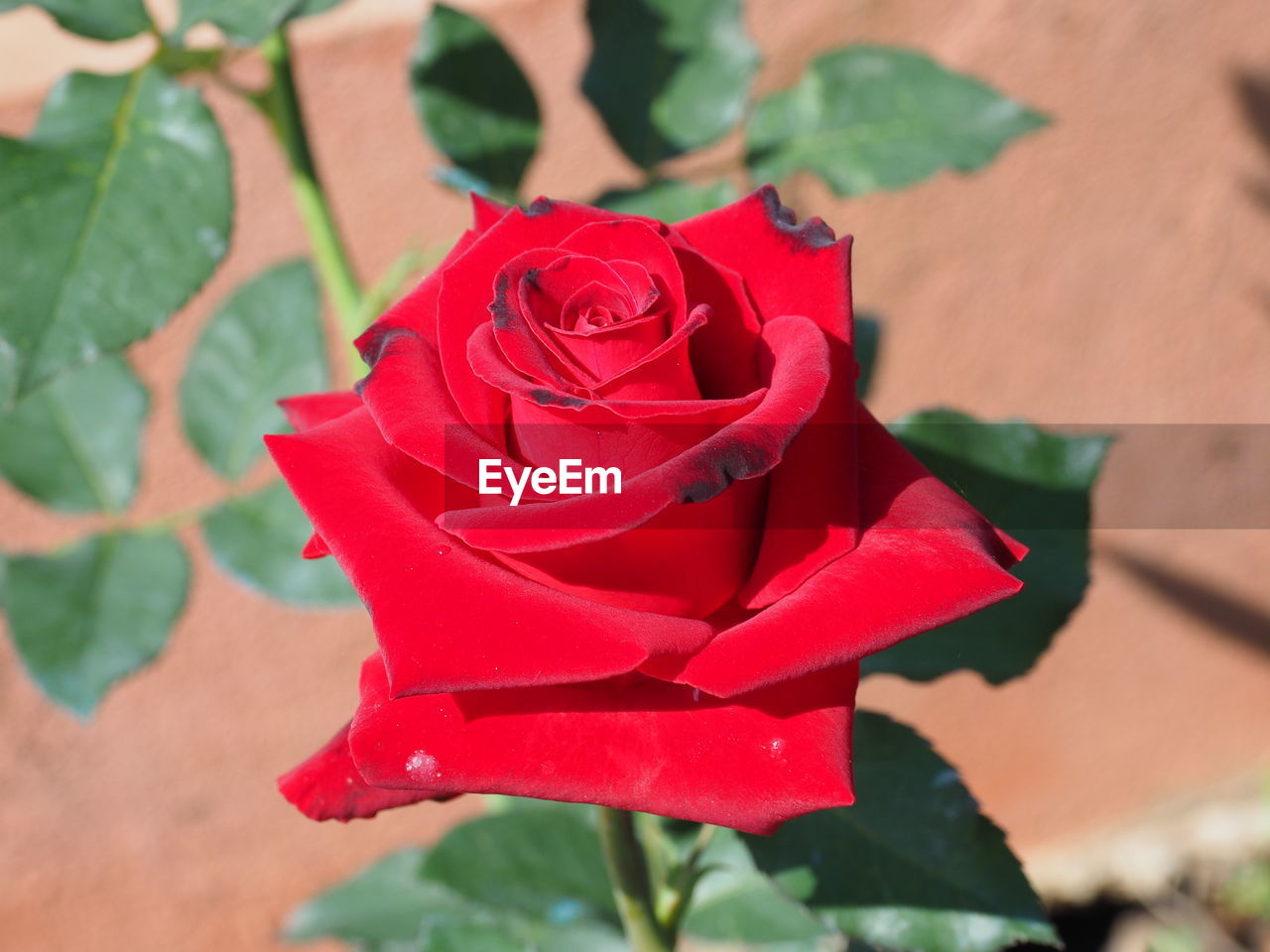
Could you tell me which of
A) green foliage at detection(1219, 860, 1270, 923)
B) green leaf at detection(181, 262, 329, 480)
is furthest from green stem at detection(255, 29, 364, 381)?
green foliage at detection(1219, 860, 1270, 923)

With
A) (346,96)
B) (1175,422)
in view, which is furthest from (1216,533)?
(346,96)

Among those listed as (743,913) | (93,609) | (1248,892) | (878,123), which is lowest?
(1248,892)

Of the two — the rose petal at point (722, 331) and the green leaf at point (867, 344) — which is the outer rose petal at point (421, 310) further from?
the green leaf at point (867, 344)

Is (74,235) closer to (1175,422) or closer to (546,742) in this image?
(546,742)

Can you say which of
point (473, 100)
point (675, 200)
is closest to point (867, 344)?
point (675, 200)

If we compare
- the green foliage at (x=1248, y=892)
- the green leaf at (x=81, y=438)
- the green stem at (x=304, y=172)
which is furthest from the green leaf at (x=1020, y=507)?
the green foliage at (x=1248, y=892)

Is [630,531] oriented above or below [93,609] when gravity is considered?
above

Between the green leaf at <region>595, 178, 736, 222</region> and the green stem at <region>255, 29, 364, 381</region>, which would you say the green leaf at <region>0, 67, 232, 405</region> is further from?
the green leaf at <region>595, 178, 736, 222</region>

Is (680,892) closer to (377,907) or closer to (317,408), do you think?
(317,408)
